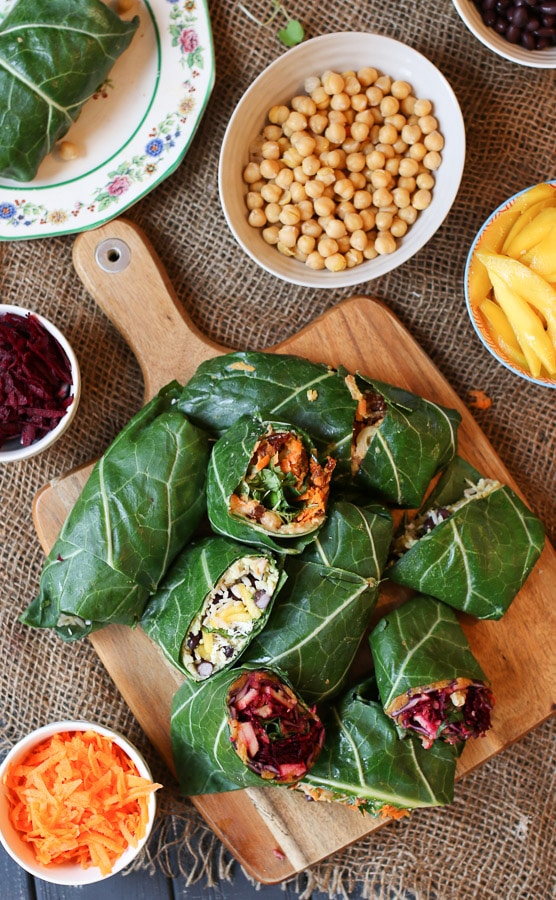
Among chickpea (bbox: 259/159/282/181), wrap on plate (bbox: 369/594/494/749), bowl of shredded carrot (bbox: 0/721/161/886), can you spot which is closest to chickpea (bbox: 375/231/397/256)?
chickpea (bbox: 259/159/282/181)

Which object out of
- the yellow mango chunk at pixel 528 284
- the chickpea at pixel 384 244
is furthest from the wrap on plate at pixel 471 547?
the chickpea at pixel 384 244

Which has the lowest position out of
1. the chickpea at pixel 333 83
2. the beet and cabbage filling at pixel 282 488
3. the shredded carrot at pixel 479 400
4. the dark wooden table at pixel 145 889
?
the dark wooden table at pixel 145 889

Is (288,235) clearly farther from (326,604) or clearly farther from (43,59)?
(326,604)

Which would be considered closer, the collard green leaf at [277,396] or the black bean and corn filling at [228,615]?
the black bean and corn filling at [228,615]

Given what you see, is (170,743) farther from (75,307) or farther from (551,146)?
(551,146)

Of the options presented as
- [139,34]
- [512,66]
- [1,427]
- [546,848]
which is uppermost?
[139,34]

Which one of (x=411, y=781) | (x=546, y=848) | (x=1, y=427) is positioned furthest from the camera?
(x=546, y=848)

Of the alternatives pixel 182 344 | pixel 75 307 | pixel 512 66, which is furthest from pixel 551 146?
pixel 75 307

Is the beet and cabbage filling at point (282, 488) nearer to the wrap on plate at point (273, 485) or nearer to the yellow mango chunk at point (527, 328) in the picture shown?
the wrap on plate at point (273, 485)
